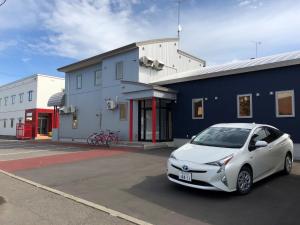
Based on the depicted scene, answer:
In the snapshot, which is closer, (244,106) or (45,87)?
(244,106)

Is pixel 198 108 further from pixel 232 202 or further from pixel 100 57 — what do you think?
pixel 232 202

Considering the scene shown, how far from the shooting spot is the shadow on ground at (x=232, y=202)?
539 cm

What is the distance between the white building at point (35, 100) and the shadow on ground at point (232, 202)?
99.7ft

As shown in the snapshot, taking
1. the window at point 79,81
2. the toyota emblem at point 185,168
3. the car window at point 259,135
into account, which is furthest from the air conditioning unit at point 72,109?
the toyota emblem at point 185,168

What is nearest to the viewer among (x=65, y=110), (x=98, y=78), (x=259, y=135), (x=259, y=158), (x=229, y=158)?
(x=229, y=158)

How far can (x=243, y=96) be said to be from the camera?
15469mm

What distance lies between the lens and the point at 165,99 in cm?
1912

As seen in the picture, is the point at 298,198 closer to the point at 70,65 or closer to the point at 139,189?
the point at 139,189

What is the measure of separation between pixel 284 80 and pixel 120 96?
11.2 meters

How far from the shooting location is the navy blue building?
13.8 meters

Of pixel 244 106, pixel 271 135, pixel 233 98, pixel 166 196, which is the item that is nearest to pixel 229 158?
pixel 166 196

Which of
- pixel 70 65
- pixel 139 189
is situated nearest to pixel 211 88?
pixel 139 189

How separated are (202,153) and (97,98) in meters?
18.2

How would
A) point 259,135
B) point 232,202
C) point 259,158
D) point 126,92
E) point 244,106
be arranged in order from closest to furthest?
point 232,202 → point 259,158 → point 259,135 → point 244,106 → point 126,92
